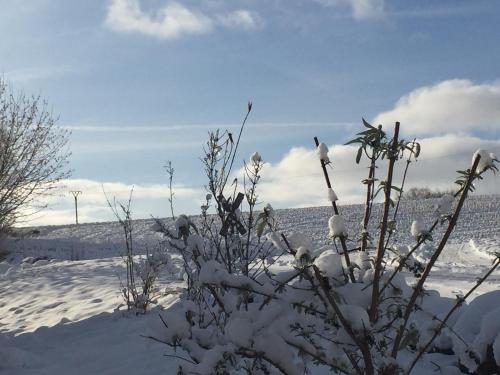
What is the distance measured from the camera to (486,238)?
17.1 meters

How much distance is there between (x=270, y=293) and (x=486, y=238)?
1715 centimetres

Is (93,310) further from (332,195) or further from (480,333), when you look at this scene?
(332,195)

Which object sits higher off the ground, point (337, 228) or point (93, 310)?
point (337, 228)

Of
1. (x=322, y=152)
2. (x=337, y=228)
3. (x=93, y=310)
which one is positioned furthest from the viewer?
(x=93, y=310)

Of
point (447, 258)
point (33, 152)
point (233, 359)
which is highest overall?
point (33, 152)

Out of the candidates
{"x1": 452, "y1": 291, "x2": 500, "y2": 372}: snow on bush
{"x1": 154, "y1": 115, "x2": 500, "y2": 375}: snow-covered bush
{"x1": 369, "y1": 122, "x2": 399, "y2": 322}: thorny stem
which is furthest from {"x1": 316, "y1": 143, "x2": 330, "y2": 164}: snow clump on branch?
{"x1": 452, "y1": 291, "x2": 500, "y2": 372}: snow on bush

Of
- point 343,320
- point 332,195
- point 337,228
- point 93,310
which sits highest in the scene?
point 332,195

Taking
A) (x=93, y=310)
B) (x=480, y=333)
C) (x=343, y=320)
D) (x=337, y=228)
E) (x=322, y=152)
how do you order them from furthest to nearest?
(x=93, y=310) → (x=480, y=333) → (x=322, y=152) → (x=337, y=228) → (x=343, y=320)

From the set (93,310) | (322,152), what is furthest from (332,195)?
(93,310)

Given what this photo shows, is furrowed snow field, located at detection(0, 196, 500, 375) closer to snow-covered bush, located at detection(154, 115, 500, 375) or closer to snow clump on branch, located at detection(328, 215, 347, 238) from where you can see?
snow-covered bush, located at detection(154, 115, 500, 375)

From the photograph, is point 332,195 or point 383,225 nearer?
point 383,225

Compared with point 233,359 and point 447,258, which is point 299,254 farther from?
point 447,258

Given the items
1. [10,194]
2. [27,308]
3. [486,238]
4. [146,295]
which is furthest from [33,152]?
[486,238]

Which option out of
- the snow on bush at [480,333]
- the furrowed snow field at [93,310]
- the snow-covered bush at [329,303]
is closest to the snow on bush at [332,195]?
the snow-covered bush at [329,303]
